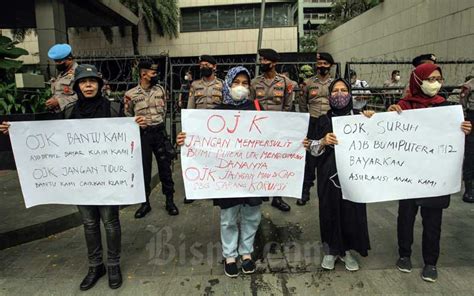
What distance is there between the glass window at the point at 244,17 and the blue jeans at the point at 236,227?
2566 centimetres

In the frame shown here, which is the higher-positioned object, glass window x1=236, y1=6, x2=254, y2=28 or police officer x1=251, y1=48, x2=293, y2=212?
glass window x1=236, y1=6, x2=254, y2=28

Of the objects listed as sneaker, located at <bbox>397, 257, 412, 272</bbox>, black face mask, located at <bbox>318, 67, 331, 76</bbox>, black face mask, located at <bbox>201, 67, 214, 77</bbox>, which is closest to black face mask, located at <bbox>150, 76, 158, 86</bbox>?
black face mask, located at <bbox>201, 67, 214, 77</bbox>

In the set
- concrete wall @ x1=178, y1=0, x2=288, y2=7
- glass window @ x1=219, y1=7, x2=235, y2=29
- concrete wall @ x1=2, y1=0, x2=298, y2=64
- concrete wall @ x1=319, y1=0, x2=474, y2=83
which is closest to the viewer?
concrete wall @ x1=319, y1=0, x2=474, y2=83

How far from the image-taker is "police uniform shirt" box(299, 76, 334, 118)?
17.2 ft

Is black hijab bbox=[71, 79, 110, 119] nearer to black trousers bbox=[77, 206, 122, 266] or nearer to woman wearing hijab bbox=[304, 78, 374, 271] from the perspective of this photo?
black trousers bbox=[77, 206, 122, 266]

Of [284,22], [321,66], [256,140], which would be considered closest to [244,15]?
[284,22]

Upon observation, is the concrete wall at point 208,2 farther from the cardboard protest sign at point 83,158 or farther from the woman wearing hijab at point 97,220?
the cardboard protest sign at point 83,158

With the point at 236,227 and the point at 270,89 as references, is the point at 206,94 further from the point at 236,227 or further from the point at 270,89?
the point at 236,227

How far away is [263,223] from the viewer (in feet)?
15.6

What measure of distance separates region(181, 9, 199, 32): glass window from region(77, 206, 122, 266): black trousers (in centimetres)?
2610

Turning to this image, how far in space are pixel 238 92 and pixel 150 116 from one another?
1.97 meters

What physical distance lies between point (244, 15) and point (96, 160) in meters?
26.0

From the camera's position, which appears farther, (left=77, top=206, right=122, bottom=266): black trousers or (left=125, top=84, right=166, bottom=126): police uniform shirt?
(left=125, top=84, right=166, bottom=126): police uniform shirt

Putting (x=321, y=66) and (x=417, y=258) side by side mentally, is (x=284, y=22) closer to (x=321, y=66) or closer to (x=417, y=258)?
(x=321, y=66)
